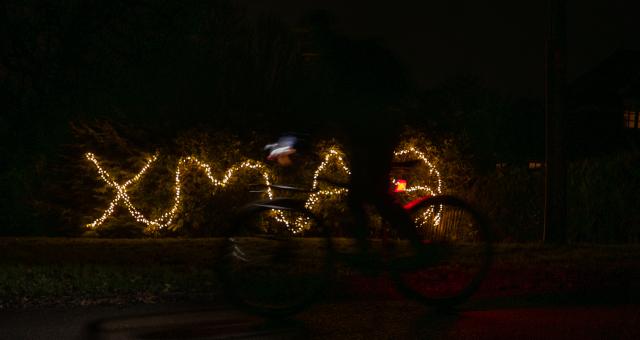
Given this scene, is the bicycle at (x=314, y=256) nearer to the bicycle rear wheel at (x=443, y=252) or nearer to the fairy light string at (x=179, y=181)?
the bicycle rear wheel at (x=443, y=252)

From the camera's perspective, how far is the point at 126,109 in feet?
49.9

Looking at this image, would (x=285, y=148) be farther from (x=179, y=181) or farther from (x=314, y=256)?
(x=179, y=181)

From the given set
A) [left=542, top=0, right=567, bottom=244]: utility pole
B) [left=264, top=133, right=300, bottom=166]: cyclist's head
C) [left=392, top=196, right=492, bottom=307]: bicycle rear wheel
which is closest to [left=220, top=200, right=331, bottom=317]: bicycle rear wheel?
[left=264, top=133, right=300, bottom=166]: cyclist's head

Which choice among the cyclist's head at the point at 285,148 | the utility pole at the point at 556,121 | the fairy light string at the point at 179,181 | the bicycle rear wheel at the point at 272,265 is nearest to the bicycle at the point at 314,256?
the bicycle rear wheel at the point at 272,265

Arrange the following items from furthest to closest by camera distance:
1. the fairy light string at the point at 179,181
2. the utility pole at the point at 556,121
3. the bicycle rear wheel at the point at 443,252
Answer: the fairy light string at the point at 179,181, the utility pole at the point at 556,121, the bicycle rear wheel at the point at 443,252

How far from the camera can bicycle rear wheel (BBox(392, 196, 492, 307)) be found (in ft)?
19.9

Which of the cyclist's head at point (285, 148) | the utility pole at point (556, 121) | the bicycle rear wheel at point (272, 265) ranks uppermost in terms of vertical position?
the utility pole at point (556, 121)

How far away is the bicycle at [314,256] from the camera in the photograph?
598 centimetres

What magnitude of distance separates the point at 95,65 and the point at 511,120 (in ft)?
118

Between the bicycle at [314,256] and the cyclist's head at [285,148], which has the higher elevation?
the cyclist's head at [285,148]

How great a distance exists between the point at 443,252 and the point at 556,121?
5.88m

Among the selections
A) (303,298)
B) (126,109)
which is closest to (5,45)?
(126,109)

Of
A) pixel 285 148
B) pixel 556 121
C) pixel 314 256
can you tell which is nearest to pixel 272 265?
pixel 314 256

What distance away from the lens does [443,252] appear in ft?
20.4
